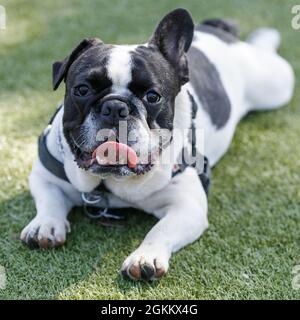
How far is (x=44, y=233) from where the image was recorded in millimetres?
2525

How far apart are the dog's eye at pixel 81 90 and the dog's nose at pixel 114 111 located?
0.11 m

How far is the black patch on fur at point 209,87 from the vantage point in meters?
3.07

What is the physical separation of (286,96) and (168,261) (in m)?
1.78

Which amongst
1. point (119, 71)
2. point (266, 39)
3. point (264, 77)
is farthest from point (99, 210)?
point (266, 39)

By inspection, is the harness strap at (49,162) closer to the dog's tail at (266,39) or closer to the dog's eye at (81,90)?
the dog's eye at (81,90)

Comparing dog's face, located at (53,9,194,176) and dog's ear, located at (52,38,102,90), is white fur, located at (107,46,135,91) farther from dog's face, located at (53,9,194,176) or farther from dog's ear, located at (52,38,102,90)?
dog's ear, located at (52,38,102,90)

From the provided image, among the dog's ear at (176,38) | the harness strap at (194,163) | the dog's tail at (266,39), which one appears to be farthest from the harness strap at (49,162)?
the dog's tail at (266,39)

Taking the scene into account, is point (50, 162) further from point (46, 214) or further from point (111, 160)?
point (111, 160)

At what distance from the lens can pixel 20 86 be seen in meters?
3.93

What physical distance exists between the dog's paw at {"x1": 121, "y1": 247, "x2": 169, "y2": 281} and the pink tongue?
332 millimetres

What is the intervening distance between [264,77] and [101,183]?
62.8 inches
